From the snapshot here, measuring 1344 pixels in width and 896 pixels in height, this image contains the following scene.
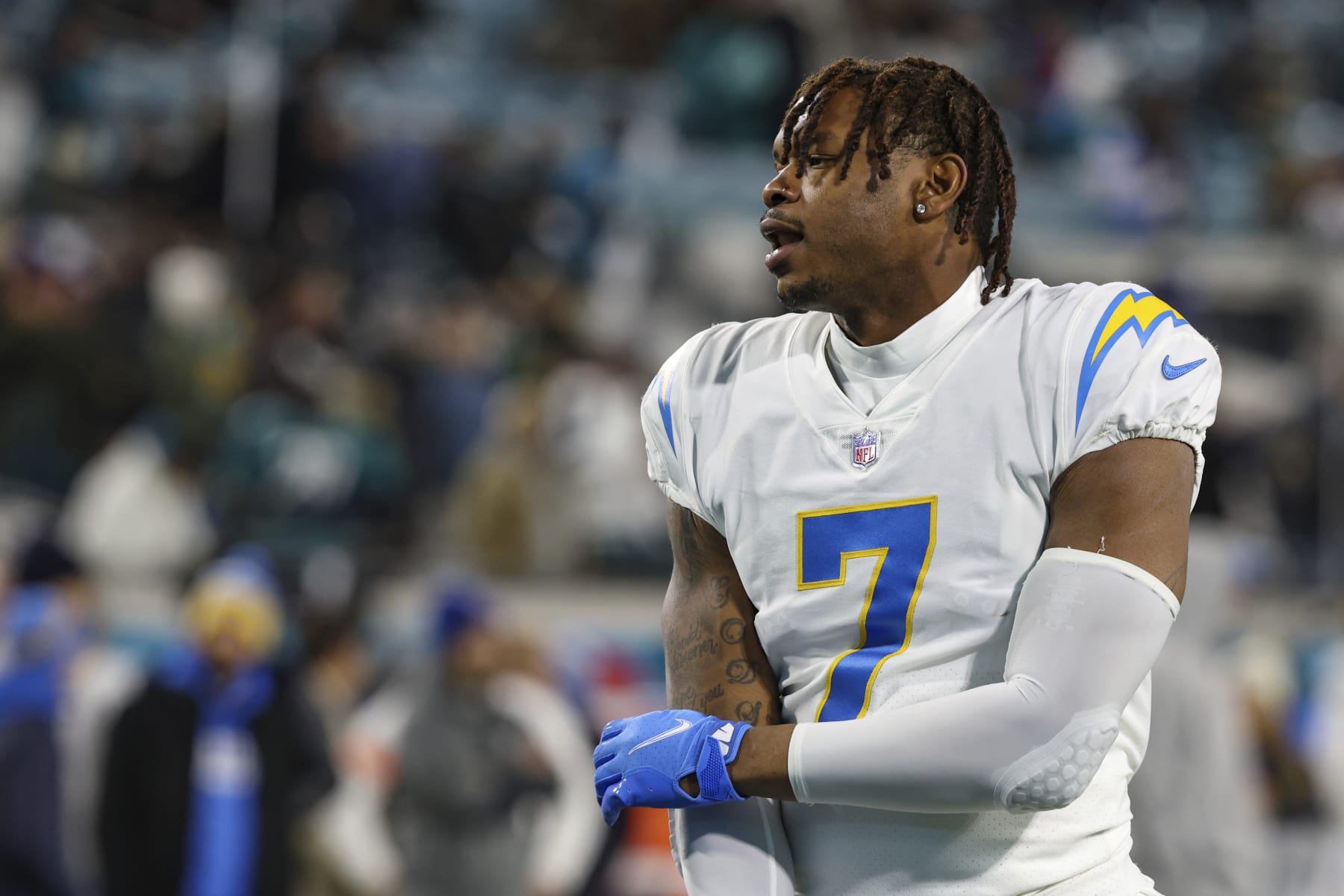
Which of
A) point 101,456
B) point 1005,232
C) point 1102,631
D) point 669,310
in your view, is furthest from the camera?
point 669,310

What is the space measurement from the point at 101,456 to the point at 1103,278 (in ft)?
20.9

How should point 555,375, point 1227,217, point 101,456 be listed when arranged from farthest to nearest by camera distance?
1. point 1227,217
2. point 555,375
3. point 101,456

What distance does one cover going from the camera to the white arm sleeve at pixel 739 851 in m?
2.39

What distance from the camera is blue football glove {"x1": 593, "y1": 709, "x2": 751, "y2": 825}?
2.29 m

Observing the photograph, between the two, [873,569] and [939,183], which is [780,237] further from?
[873,569]

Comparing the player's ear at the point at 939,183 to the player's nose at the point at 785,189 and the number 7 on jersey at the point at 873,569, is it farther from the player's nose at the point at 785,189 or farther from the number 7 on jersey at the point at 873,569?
the number 7 on jersey at the point at 873,569

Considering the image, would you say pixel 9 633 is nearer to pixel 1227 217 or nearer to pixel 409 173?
pixel 409 173

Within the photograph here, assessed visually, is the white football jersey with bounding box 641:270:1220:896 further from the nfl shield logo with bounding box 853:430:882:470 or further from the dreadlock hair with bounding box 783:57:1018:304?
the dreadlock hair with bounding box 783:57:1018:304

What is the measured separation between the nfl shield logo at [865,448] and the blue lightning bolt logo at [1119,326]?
10.4 inches

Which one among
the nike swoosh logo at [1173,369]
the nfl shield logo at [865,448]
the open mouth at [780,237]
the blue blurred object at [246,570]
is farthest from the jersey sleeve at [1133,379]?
the blue blurred object at [246,570]

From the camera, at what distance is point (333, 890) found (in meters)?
6.64

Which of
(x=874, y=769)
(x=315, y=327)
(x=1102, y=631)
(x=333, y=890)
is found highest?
(x=1102, y=631)

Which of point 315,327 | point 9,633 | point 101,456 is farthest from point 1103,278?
point 9,633

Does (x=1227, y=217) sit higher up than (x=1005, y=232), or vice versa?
(x=1005, y=232)
